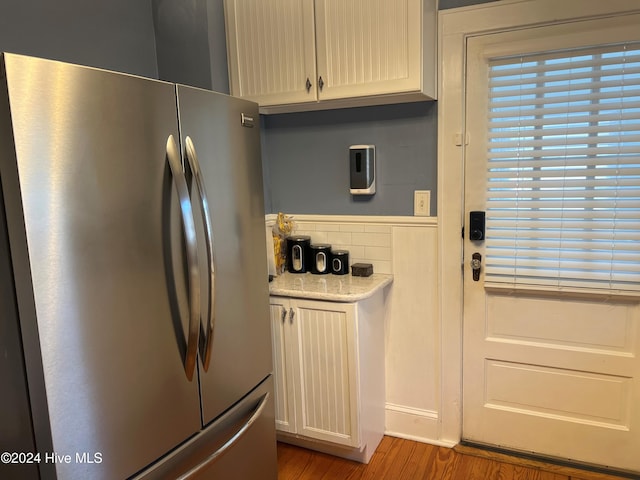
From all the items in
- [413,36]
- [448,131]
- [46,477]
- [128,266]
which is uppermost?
[413,36]

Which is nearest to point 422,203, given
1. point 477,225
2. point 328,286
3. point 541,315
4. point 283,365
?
point 477,225

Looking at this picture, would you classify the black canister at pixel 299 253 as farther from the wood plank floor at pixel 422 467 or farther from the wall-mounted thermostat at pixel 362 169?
the wood plank floor at pixel 422 467

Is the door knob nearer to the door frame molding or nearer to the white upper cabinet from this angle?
the door frame molding

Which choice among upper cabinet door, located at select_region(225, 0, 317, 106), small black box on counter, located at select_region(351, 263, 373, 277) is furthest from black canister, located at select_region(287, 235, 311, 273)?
upper cabinet door, located at select_region(225, 0, 317, 106)

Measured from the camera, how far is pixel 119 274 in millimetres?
1203

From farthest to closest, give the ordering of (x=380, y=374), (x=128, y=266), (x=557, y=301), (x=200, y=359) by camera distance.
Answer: (x=380, y=374) < (x=557, y=301) < (x=200, y=359) < (x=128, y=266)

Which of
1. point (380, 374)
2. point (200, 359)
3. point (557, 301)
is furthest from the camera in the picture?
point (380, 374)

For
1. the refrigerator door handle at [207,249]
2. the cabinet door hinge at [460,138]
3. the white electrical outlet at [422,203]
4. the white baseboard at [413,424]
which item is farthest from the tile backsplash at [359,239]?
the refrigerator door handle at [207,249]

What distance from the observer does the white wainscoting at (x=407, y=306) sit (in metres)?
2.35

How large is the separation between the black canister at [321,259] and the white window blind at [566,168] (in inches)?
31.4

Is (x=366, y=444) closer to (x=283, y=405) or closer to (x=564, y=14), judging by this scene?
(x=283, y=405)

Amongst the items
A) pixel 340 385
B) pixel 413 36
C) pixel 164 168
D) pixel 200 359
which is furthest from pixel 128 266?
pixel 413 36

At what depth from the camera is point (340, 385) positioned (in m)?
2.17

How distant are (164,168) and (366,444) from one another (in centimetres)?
165
